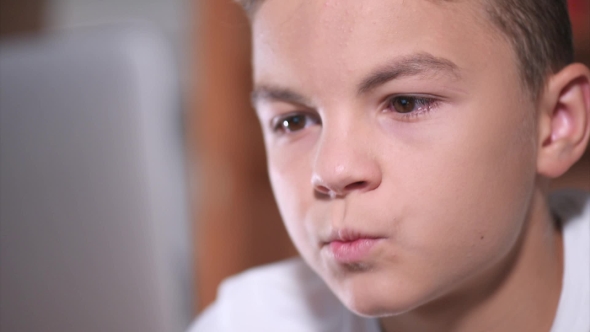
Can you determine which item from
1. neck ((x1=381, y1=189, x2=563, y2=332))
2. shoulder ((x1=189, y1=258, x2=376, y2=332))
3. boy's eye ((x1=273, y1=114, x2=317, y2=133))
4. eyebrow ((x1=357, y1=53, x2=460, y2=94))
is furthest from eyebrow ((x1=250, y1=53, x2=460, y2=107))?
shoulder ((x1=189, y1=258, x2=376, y2=332))

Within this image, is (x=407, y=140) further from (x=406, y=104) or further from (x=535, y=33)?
(x=535, y=33)

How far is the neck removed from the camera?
2.23ft

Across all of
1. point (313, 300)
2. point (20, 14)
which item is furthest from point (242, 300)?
point (20, 14)

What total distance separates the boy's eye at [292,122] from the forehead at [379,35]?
0.07 m

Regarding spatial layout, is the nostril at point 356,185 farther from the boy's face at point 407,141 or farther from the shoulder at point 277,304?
the shoulder at point 277,304

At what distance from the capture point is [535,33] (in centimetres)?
65

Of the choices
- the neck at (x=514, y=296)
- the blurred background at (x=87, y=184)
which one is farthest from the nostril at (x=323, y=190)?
the blurred background at (x=87, y=184)

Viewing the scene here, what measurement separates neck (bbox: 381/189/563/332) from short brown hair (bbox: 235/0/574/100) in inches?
5.5

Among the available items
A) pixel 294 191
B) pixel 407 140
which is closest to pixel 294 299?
pixel 294 191

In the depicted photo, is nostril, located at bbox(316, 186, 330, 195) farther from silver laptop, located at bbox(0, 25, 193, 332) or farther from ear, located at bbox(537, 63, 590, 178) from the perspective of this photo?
silver laptop, located at bbox(0, 25, 193, 332)

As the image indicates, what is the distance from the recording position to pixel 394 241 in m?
0.58

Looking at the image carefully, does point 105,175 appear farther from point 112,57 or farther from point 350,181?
point 350,181

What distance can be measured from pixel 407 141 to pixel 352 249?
0.11m

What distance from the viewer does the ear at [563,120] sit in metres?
0.66
